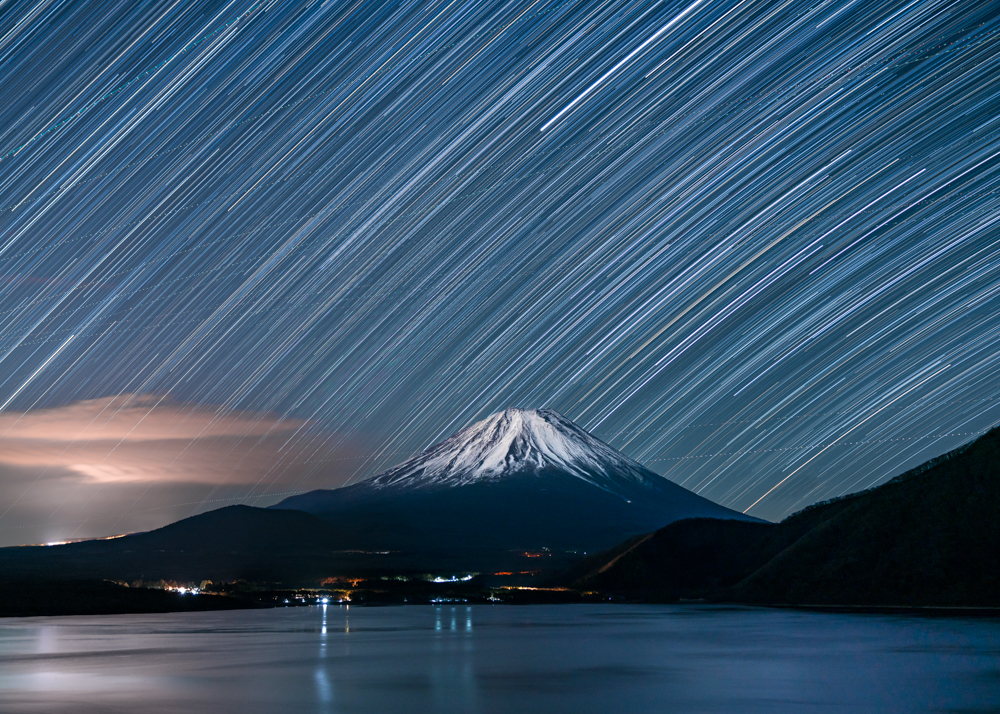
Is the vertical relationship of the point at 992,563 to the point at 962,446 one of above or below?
below

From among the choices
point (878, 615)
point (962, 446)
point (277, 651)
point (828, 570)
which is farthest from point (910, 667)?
point (962, 446)

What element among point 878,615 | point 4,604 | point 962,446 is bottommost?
point 878,615

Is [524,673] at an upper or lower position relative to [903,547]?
lower

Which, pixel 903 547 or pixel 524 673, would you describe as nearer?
pixel 524 673

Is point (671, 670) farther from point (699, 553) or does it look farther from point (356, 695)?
point (699, 553)

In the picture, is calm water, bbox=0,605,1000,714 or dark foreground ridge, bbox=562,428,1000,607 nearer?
calm water, bbox=0,605,1000,714

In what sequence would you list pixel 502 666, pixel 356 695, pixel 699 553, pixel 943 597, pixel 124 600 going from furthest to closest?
pixel 699 553 → pixel 124 600 → pixel 943 597 → pixel 502 666 → pixel 356 695

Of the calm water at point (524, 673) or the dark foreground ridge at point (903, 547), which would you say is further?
the dark foreground ridge at point (903, 547)

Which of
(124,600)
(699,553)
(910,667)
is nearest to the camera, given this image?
(910,667)
